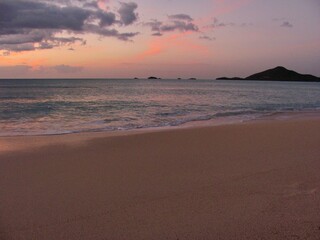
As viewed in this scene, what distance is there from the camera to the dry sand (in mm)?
3910

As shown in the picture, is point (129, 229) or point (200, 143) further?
point (200, 143)

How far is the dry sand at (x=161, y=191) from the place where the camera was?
3910 millimetres

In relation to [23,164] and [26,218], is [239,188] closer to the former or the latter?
[26,218]

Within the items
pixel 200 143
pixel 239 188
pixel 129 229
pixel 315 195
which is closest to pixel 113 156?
pixel 200 143

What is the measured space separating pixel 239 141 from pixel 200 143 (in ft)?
3.92

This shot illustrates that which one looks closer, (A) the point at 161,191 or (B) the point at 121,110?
(A) the point at 161,191

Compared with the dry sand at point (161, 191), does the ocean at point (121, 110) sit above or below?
below

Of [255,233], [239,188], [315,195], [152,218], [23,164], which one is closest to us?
[255,233]

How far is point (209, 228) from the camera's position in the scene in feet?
12.8

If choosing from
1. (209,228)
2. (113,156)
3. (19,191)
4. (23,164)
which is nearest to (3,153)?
(23,164)

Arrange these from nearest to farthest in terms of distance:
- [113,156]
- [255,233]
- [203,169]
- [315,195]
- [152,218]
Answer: [255,233]
[152,218]
[315,195]
[203,169]
[113,156]

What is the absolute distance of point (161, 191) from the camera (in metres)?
5.21

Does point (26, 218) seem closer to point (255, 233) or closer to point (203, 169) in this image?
point (255, 233)

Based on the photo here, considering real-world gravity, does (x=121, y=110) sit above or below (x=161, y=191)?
below
